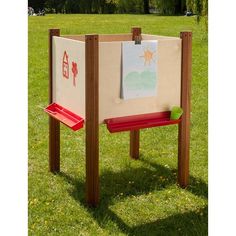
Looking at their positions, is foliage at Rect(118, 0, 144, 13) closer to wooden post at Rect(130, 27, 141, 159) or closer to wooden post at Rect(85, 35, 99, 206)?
wooden post at Rect(130, 27, 141, 159)

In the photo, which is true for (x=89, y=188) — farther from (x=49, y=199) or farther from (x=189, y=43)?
(x=189, y=43)

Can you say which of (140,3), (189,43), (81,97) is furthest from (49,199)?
(140,3)

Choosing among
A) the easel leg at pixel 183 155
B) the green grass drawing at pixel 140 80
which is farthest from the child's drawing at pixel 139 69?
the easel leg at pixel 183 155

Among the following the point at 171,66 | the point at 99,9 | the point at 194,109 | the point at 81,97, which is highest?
the point at 99,9

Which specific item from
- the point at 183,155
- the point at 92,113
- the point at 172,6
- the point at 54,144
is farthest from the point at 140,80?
the point at 172,6

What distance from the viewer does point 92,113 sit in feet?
9.44

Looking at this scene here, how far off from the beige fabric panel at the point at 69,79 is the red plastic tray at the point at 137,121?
0.20 meters

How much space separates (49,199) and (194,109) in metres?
2.56

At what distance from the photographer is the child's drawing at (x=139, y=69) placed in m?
2.92

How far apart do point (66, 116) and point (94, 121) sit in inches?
13.4

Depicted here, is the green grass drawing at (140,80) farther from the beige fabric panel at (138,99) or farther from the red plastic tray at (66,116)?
the red plastic tray at (66,116)

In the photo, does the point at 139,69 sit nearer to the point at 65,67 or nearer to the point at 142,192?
the point at 65,67

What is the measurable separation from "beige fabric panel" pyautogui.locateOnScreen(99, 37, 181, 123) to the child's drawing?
4cm

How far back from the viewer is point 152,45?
2980 mm
